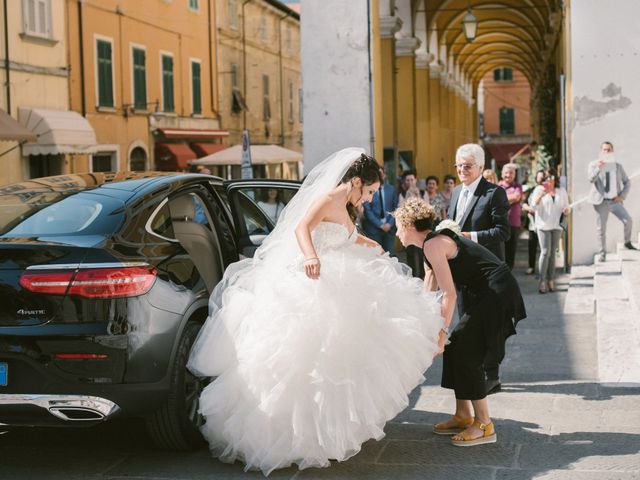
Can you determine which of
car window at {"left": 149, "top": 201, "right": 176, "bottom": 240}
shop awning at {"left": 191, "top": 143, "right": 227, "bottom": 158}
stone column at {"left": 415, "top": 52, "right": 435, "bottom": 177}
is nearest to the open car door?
car window at {"left": 149, "top": 201, "right": 176, "bottom": 240}

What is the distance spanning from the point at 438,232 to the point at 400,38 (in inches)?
687

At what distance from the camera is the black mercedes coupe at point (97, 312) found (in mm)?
5086

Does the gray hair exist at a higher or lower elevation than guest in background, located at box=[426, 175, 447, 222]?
higher

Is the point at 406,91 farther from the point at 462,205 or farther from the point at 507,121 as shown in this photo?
the point at 507,121

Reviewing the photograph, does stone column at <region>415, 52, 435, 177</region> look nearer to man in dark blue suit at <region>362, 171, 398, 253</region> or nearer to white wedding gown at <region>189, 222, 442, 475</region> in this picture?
man in dark blue suit at <region>362, 171, 398, 253</region>

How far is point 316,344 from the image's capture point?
5.34m

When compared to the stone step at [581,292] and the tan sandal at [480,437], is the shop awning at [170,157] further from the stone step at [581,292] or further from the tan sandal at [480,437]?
the tan sandal at [480,437]

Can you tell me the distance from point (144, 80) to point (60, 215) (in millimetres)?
25207

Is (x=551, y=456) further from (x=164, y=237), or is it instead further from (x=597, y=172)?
(x=597, y=172)

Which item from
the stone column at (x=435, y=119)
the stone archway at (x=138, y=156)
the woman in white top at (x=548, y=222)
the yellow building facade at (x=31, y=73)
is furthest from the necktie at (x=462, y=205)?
the stone archway at (x=138, y=156)

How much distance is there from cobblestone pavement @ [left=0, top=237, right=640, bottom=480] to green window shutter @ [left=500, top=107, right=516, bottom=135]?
239 feet

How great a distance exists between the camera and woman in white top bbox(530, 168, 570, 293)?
13.3m

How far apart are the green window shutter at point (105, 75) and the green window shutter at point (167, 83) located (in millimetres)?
3880

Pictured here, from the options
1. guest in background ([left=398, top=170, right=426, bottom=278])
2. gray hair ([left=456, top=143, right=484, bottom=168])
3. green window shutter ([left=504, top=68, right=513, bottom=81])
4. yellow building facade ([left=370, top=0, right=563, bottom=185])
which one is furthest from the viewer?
green window shutter ([left=504, top=68, right=513, bottom=81])
